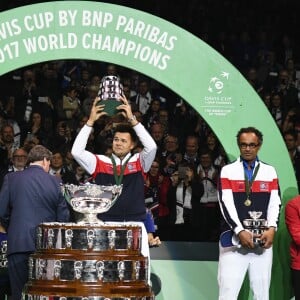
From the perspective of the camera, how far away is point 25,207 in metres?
10.8

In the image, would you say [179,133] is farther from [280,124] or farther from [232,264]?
[232,264]

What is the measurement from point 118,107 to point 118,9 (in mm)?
1185

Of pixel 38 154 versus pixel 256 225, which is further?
pixel 256 225

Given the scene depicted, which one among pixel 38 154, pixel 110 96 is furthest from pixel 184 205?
pixel 38 154

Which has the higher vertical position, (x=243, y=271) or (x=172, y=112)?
(x=172, y=112)

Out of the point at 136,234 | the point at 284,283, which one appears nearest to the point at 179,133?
the point at 284,283

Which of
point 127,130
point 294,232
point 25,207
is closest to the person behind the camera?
point 25,207

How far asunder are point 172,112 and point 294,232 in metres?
4.80

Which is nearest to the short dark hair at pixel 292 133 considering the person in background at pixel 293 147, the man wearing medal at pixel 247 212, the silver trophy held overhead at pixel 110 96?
the person in background at pixel 293 147

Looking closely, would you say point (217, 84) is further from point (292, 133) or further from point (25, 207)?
point (292, 133)

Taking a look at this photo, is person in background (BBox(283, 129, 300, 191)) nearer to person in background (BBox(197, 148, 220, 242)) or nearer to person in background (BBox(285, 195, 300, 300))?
person in background (BBox(197, 148, 220, 242))

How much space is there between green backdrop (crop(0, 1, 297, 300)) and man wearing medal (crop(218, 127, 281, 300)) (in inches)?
25.7

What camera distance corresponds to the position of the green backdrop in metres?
11.8

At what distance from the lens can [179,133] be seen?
1545cm
